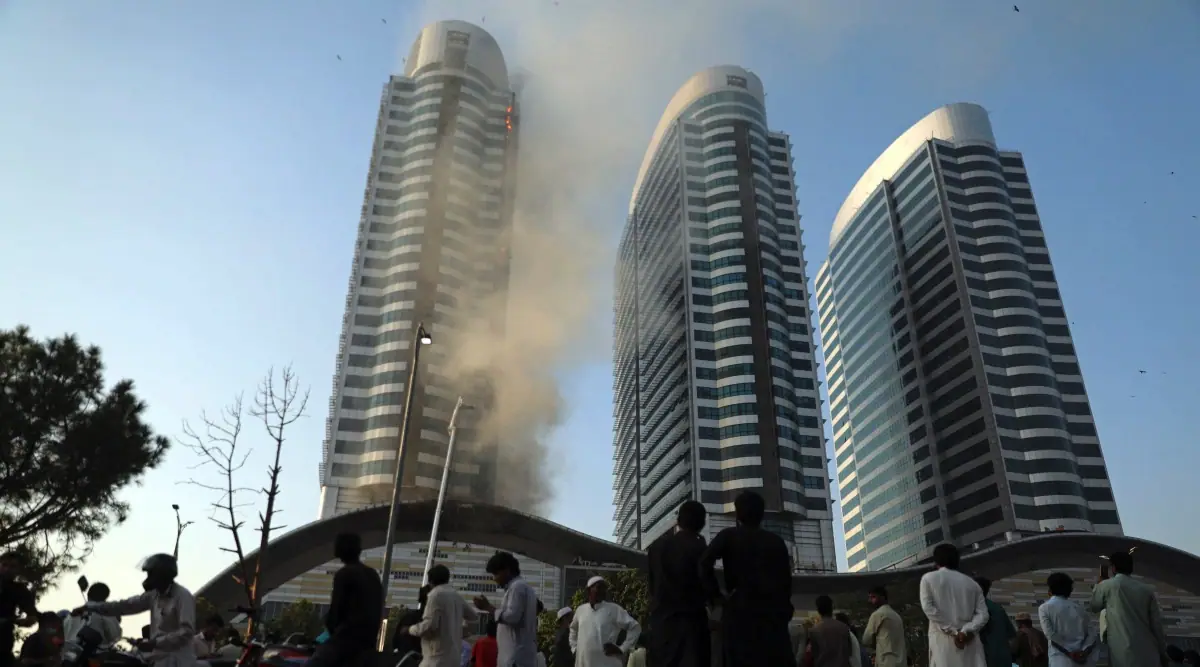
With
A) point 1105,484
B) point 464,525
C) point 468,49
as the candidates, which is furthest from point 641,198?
point 464,525

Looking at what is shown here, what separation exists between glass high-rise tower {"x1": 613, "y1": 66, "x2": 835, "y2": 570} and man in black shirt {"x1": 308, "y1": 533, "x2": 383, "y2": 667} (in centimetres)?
7164

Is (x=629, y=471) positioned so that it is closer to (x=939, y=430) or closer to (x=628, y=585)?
(x=939, y=430)

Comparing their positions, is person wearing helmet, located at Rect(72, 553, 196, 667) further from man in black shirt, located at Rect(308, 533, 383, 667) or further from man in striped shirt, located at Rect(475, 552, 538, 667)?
man in striped shirt, located at Rect(475, 552, 538, 667)

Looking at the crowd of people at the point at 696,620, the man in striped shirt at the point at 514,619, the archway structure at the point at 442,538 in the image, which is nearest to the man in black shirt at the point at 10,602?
the crowd of people at the point at 696,620

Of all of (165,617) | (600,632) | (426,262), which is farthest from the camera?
(426,262)

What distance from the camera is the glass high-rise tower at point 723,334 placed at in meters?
77.8

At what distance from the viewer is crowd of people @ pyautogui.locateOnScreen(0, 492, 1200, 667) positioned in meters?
5.08

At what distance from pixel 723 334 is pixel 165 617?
266 feet

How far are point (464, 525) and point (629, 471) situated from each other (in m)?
66.0

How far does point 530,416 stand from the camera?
81438mm

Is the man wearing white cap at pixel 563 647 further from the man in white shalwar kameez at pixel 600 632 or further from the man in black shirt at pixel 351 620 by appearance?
the man in black shirt at pixel 351 620

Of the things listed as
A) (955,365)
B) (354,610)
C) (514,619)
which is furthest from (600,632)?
(955,365)

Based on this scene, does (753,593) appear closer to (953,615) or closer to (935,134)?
(953,615)

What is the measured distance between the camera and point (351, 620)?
17.8ft
